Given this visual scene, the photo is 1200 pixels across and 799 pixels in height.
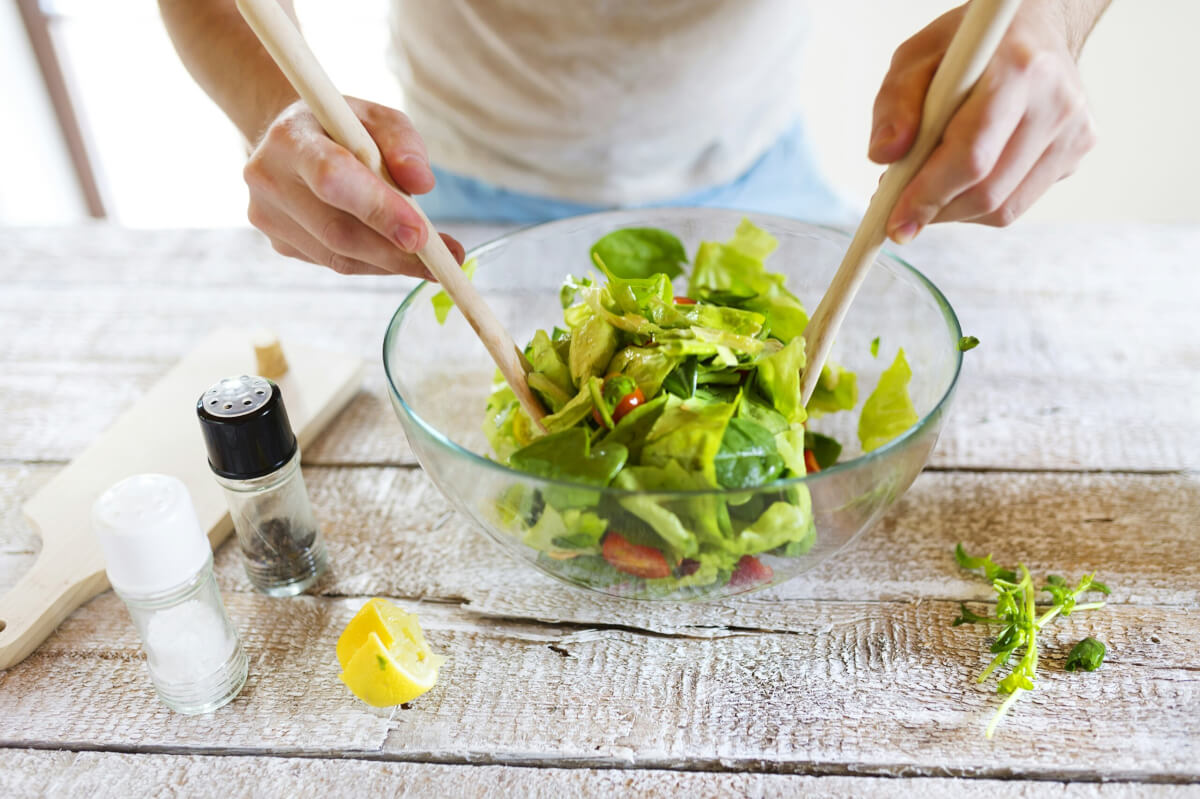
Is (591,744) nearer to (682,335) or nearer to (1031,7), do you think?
(682,335)

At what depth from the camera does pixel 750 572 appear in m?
0.70

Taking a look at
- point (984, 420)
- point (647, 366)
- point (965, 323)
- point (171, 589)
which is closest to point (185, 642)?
point (171, 589)

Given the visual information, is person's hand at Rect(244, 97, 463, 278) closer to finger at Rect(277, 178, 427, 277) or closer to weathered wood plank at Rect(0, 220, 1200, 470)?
finger at Rect(277, 178, 427, 277)

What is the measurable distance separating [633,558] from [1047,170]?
0.41 m

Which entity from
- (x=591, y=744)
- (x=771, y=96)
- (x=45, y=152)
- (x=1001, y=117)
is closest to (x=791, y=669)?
(x=591, y=744)

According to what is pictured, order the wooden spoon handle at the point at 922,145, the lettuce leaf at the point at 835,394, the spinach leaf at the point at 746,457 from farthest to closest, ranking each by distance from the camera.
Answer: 1. the lettuce leaf at the point at 835,394
2. the spinach leaf at the point at 746,457
3. the wooden spoon handle at the point at 922,145

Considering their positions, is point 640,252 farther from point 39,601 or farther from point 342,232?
point 39,601

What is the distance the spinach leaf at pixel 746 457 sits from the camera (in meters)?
0.64

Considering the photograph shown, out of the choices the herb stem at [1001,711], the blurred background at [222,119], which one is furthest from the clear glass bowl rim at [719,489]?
the blurred background at [222,119]

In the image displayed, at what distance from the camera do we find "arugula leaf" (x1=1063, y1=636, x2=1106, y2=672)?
694 millimetres

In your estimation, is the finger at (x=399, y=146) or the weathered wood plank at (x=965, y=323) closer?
the finger at (x=399, y=146)

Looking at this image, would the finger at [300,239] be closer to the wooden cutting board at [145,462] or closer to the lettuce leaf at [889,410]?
the wooden cutting board at [145,462]

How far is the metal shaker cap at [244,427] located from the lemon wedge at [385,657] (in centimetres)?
14

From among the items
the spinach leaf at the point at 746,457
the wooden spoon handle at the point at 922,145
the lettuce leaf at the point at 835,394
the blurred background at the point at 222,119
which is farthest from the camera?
the blurred background at the point at 222,119
